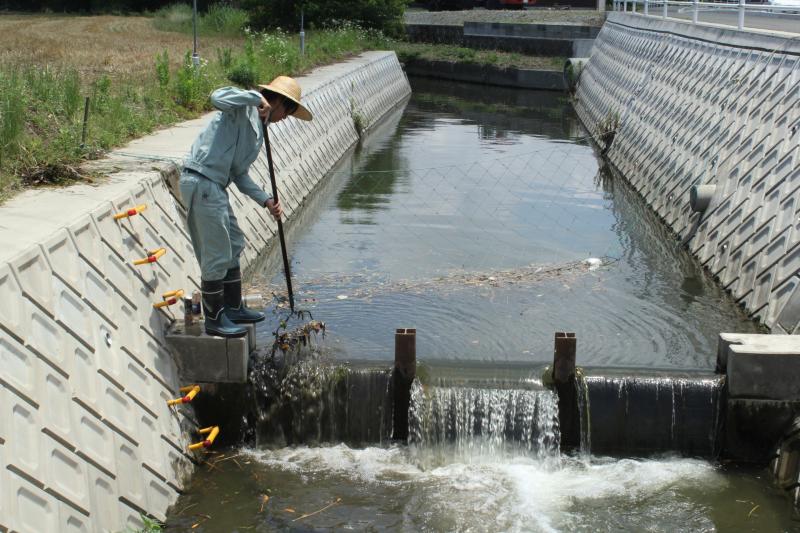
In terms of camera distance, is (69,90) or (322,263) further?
(322,263)

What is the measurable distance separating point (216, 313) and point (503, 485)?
8.42 ft

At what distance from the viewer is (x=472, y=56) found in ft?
115

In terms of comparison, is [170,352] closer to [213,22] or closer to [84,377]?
[84,377]

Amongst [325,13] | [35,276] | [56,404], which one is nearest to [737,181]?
[35,276]

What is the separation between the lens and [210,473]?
22.5ft

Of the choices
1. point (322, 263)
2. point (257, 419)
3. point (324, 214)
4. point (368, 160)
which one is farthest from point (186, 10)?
point (257, 419)

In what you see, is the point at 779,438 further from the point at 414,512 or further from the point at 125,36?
the point at 125,36

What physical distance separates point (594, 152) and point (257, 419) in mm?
14362

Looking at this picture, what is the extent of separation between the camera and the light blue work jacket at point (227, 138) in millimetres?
6445

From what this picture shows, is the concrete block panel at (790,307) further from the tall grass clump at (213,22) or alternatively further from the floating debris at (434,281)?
the tall grass clump at (213,22)

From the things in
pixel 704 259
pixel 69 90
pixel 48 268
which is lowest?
pixel 704 259

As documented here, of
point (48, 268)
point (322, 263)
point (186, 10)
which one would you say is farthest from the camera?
point (186, 10)

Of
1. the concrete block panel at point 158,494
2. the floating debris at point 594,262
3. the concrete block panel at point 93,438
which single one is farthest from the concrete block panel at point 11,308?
the floating debris at point 594,262

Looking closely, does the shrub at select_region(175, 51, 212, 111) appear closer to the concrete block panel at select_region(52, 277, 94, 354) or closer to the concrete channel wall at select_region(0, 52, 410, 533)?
the concrete channel wall at select_region(0, 52, 410, 533)
